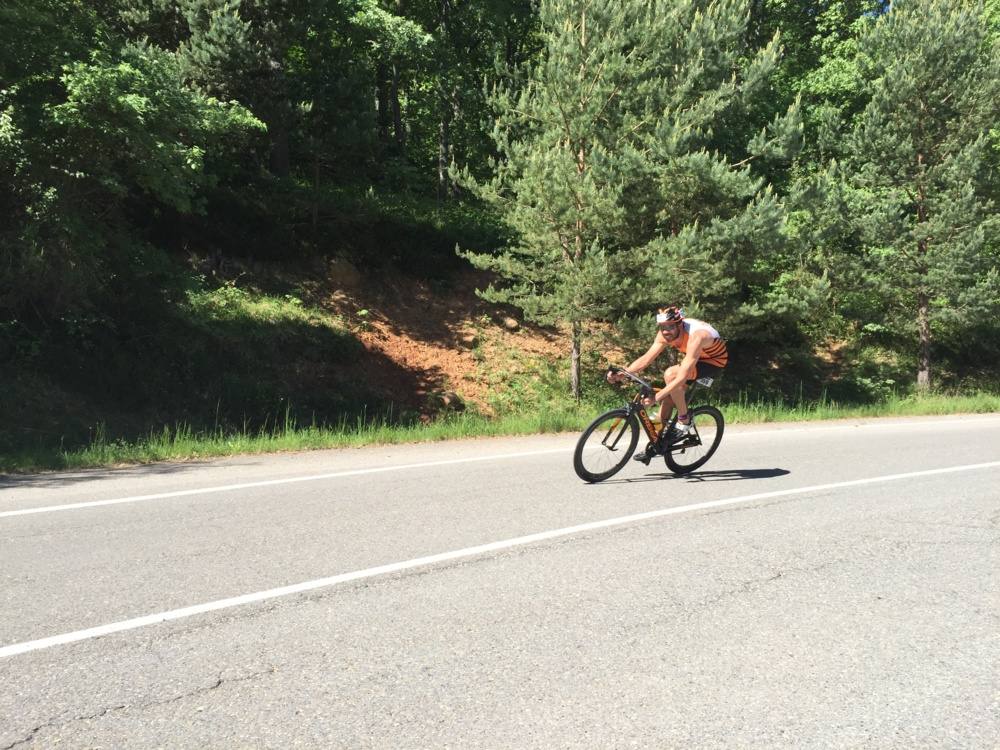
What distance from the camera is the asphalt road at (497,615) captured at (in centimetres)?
298

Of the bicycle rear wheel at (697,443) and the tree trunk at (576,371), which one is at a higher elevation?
the tree trunk at (576,371)

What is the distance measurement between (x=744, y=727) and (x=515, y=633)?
4.12ft

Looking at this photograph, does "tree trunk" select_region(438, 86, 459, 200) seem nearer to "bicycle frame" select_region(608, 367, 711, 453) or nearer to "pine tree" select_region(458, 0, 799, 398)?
"pine tree" select_region(458, 0, 799, 398)

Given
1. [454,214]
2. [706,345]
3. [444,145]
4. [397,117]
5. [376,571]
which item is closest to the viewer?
[376,571]

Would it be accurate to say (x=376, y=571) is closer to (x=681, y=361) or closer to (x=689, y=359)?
(x=689, y=359)

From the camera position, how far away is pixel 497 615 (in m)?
4.05

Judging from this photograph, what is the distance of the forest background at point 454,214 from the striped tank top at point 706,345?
809 centimetres

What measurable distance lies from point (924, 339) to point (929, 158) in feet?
17.4

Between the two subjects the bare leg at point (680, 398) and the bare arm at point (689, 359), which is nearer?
the bare arm at point (689, 359)

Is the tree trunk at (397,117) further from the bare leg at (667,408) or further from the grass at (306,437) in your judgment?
the bare leg at (667,408)

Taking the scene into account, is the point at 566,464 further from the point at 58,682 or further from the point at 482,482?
the point at 58,682

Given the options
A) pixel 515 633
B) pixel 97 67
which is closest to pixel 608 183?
pixel 97 67

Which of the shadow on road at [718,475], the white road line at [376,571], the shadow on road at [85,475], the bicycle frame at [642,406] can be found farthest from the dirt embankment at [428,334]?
the white road line at [376,571]

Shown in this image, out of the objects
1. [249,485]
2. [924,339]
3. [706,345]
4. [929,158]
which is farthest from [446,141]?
[249,485]
